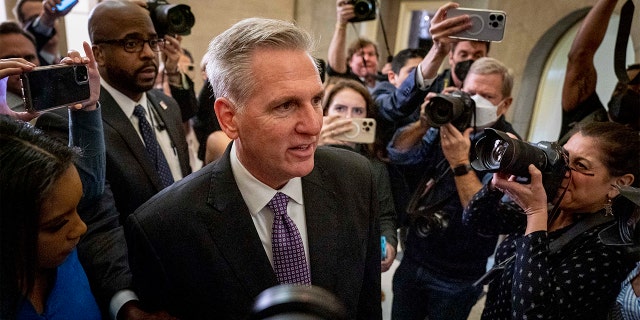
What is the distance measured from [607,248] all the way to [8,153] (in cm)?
143

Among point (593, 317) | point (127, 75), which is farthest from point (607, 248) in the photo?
point (127, 75)

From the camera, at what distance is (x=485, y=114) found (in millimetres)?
1703

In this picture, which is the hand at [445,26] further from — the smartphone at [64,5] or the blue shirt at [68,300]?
the smartphone at [64,5]

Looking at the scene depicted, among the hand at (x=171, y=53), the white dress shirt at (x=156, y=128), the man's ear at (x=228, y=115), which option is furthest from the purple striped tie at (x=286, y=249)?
the hand at (x=171, y=53)

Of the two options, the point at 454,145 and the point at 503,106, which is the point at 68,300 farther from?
the point at 503,106

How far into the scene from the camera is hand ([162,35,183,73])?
207 centimetres

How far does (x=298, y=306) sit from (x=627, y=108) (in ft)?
5.63

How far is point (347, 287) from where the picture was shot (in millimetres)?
1090

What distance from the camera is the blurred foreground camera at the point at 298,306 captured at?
0.41 metres

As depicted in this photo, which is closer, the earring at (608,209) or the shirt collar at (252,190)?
the shirt collar at (252,190)

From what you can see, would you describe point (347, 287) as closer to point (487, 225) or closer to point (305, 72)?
point (305, 72)

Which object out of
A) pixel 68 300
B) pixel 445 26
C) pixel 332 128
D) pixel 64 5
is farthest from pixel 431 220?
pixel 64 5

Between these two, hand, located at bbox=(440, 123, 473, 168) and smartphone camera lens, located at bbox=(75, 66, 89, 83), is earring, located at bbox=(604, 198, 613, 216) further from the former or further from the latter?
smartphone camera lens, located at bbox=(75, 66, 89, 83)

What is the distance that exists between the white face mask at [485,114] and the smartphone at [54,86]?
1.41 m
